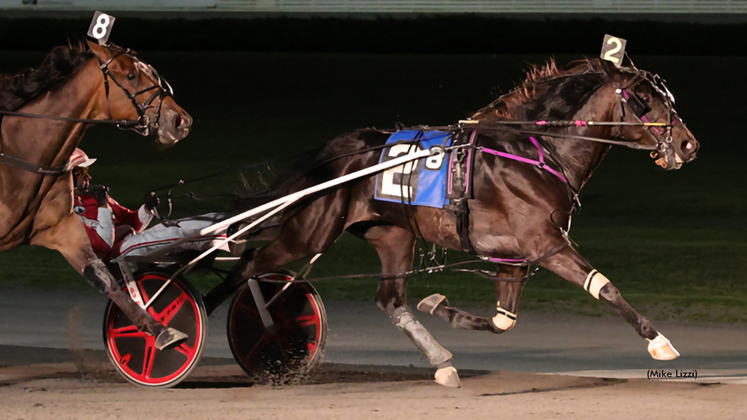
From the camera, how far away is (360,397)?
183 inches

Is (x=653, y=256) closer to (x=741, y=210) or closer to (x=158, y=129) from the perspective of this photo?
(x=741, y=210)

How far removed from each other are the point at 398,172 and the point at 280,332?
39.0 inches

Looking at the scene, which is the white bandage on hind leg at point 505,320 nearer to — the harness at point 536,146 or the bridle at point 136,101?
the harness at point 536,146

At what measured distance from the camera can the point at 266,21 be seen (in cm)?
1712

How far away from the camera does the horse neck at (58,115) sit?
4.48 meters

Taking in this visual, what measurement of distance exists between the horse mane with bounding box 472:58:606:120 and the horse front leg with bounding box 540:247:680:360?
71 cm

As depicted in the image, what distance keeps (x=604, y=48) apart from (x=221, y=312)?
11.3ft

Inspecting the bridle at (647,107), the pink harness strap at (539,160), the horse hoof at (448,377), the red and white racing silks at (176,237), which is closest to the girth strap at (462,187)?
the pink harness strap at (539,160)

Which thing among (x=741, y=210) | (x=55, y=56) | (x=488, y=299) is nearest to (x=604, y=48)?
(x=55, y=56)

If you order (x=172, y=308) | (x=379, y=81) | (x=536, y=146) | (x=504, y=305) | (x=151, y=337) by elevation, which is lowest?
(x=151, y=337)

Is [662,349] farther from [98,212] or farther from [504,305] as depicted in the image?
[98,212]

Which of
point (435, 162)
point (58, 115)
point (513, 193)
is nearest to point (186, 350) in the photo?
point (58, 115)

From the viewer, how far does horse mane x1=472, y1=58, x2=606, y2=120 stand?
4605 mm

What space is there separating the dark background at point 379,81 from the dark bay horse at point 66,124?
6.85m
